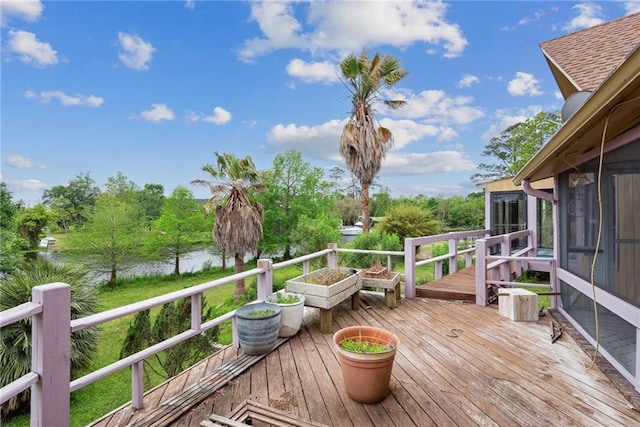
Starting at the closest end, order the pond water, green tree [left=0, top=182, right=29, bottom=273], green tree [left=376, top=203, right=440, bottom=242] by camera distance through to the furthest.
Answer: green tree [left=0, top=182, right=29, bottom=273] → green tree [left=376, top=203, right=440, bottom=242] → the pond water

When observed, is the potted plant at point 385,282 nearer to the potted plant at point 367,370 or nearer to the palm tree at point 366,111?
the potted plant at point 367,370

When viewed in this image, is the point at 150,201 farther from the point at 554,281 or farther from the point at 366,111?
the point at 554,281

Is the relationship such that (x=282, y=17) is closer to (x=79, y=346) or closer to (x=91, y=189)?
(x=79, y=346)

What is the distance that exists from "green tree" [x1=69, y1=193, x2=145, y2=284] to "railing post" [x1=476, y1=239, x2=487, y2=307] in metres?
19.9

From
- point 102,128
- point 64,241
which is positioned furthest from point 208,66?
point 64,241

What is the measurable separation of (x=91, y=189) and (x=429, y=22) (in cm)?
3391

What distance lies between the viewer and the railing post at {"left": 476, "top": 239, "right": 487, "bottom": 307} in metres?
4.34

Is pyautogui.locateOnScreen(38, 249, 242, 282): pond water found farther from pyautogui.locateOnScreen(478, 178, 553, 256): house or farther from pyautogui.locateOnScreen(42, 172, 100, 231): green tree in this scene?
pyautogui.locateOnScreen(478, 178, 553, 256): house

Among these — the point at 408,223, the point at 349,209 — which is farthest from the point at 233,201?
the point at 349,209

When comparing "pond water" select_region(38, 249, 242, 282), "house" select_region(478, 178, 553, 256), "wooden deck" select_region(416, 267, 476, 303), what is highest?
"house" select_region(478, 178, 553, 256)

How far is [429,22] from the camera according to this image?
301 inches

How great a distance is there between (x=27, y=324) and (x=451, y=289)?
604 cm

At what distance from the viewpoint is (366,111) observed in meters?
11.4

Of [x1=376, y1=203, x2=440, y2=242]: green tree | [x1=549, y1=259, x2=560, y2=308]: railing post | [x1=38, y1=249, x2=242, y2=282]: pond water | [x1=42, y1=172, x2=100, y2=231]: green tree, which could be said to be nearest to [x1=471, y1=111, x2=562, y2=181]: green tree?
[x1=376, y1=203, x2=440, y2=242]: green tree
